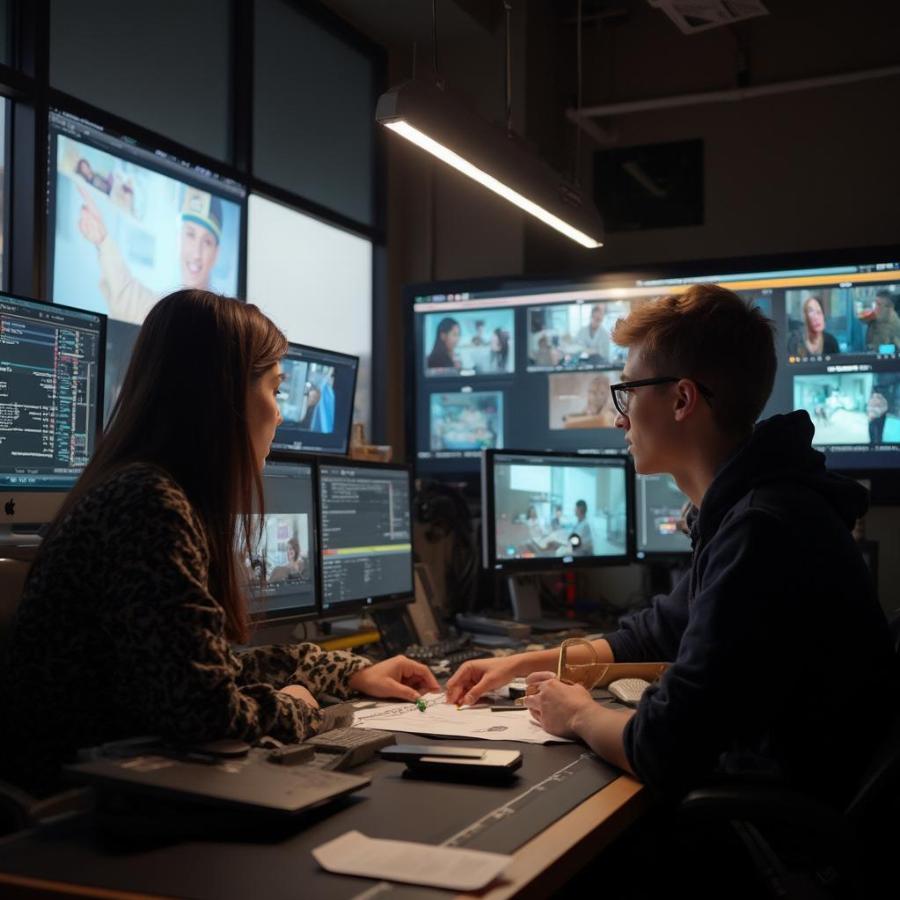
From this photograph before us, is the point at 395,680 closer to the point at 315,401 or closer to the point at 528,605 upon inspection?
the point at 315,401

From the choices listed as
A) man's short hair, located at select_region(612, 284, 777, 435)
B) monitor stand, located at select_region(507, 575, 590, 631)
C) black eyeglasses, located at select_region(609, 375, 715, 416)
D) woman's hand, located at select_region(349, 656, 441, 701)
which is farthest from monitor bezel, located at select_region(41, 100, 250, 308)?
man's short hair, located at select_region(612, 284, 777, 435)

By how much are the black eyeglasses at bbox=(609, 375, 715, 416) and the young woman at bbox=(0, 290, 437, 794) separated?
22.5 inches

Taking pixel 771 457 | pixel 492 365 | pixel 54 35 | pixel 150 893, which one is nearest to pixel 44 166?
pixel 54 35

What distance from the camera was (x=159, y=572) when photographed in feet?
4.19

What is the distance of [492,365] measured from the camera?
4.02 m

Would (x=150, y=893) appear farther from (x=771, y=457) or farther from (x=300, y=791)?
(x=771, y=457)

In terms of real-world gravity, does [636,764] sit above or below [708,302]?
below

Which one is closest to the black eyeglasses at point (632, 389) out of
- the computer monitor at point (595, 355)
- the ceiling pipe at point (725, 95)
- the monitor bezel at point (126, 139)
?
the monitor bezel at point (126, 139)

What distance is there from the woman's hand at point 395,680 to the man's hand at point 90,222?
178 centimetres

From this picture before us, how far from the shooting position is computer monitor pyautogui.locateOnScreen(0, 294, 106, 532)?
1.89 m

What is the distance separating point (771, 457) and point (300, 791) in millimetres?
824

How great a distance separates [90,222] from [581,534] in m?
1.74

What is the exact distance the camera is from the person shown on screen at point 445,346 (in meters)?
4.08

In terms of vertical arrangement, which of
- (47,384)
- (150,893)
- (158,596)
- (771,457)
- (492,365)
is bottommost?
(150,893)
